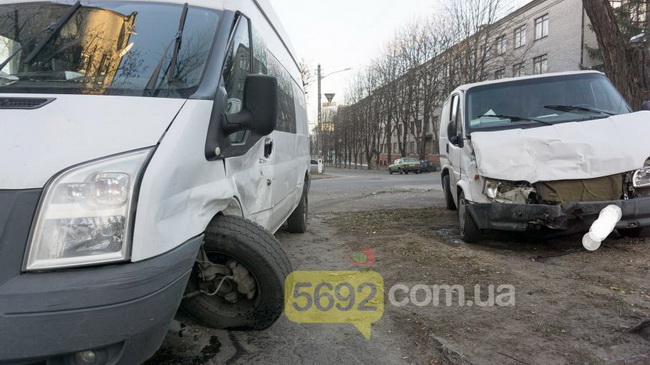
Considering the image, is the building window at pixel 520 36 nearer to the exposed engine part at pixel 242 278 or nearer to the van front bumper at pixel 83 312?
the exposed engine part at pixel 242 278

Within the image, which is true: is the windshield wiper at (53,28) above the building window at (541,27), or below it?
below

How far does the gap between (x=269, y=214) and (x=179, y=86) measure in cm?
159

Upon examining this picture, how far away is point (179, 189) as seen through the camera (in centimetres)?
207

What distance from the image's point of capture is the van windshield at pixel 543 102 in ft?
17.0

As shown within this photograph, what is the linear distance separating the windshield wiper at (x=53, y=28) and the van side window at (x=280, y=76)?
1.25 meters

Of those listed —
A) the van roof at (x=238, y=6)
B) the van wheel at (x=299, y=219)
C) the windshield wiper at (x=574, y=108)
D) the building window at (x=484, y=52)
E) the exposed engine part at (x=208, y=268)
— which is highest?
the building window at (x=484, y=52)

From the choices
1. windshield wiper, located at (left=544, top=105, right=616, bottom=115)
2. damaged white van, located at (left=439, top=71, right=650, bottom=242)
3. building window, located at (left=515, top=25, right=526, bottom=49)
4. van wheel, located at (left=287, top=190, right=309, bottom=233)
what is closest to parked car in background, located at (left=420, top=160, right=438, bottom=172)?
building window, located at (left=515, top=25, right=526, bottom=49)

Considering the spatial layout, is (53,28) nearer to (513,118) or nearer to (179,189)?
(179,189)

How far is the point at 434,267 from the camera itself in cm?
447

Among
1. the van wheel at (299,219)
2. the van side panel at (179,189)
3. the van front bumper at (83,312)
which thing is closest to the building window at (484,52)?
the van wheel at (299,219)

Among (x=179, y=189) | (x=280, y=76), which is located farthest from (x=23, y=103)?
(x=280, y=76)

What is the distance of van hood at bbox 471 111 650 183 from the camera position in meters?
4.44

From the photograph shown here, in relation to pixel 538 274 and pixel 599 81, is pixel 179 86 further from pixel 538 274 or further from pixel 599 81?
pixel 599 81

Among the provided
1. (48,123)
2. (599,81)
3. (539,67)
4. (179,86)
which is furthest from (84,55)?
(539,67)
